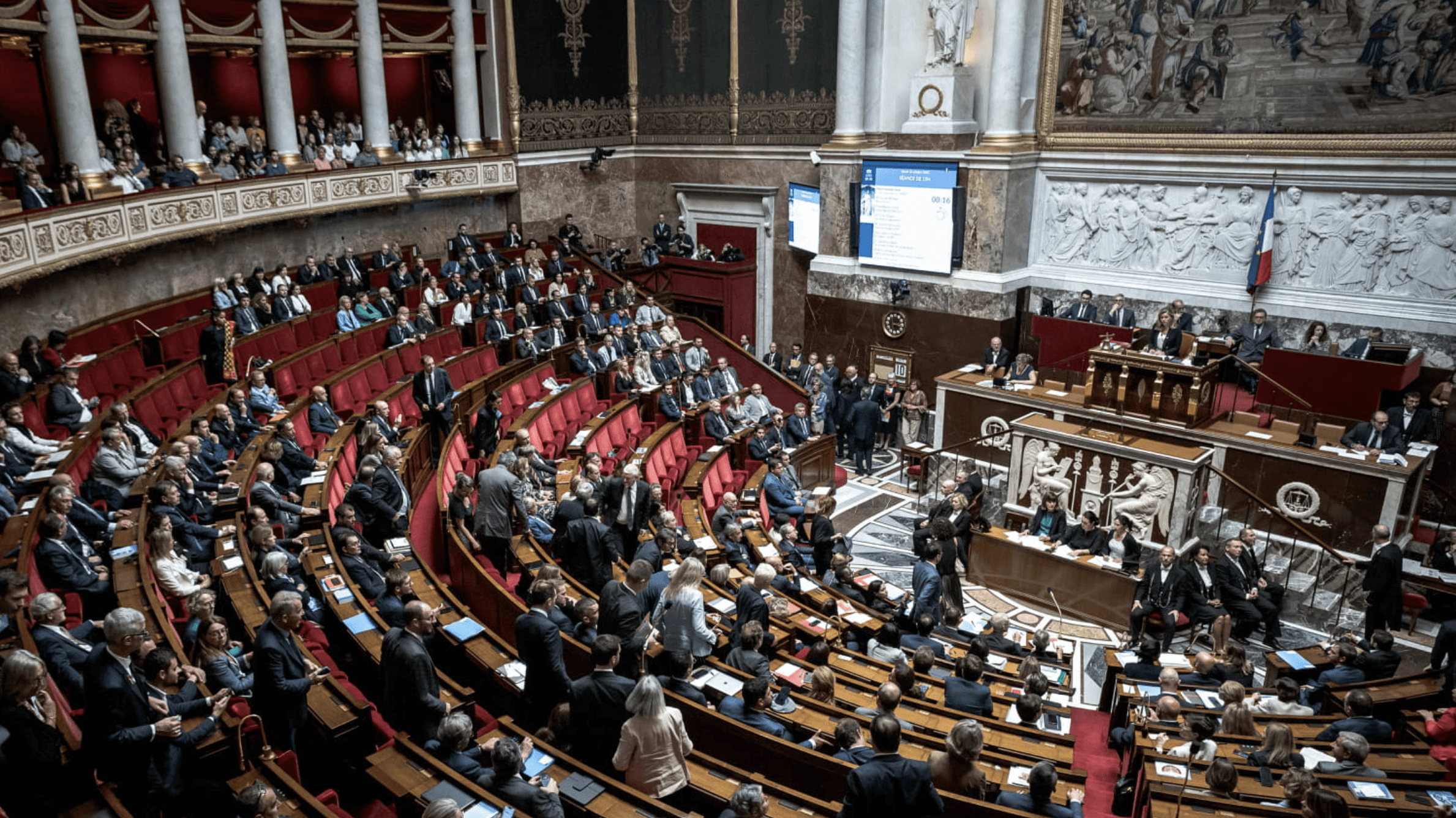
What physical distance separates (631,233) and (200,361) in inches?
466

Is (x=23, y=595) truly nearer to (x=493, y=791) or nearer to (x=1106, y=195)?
(x=493, y=791)

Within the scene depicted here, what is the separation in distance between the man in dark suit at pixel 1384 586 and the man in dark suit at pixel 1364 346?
3.86 meters

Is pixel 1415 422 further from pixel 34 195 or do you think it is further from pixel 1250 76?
pixel 34 195

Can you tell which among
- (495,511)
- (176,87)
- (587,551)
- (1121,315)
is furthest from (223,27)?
(1121,315)

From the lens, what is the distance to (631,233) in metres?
21.7

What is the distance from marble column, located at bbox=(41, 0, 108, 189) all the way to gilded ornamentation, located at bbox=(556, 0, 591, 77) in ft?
31.0

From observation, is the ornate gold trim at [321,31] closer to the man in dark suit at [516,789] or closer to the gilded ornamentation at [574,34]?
the gilded ornamentation at [574,34]

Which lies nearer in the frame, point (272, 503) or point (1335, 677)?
point (1335, 677)

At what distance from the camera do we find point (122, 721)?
420 centimetres

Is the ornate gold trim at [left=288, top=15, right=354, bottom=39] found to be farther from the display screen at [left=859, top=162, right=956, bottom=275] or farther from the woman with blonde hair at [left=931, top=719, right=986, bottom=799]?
the woman with blonde hair at [left=931, top=719, right=986, bottom=799]

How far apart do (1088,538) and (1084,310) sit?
5774mm

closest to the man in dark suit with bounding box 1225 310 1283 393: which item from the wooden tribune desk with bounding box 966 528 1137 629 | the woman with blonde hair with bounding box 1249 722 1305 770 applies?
the wooden tribune desk with bounding box 966 528 1137 629

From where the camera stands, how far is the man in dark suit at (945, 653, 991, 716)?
21.6 feet

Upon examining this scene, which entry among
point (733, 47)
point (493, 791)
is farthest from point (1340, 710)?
point (733, 47)
